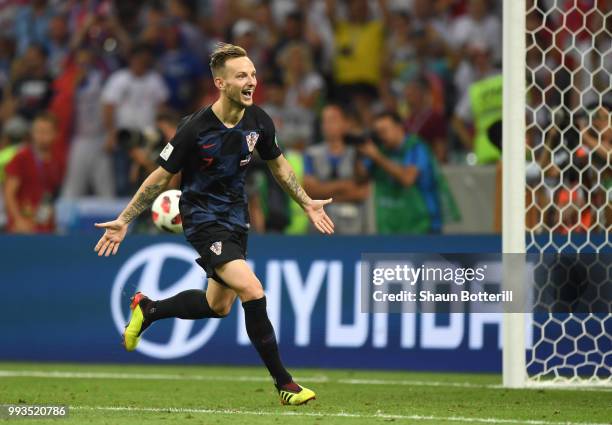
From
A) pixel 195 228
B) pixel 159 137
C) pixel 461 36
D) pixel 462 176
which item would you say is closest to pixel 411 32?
pixel 461 36

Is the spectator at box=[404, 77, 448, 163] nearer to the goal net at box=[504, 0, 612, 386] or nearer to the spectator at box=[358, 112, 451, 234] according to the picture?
the spectator at box=[358, 112, 451, 234]

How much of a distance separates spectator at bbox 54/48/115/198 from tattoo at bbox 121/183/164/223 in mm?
7637

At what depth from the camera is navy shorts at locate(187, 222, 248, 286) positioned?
8219 mm

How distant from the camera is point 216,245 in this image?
824cm

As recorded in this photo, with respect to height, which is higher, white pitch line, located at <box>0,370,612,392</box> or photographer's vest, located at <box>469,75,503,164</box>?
photographer's vest, located at <box>469,75,503,164</box>

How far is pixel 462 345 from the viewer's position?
37.1 feet

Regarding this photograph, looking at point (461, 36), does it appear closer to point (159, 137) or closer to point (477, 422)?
point (159, 137)

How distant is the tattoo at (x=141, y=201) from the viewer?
827 cm

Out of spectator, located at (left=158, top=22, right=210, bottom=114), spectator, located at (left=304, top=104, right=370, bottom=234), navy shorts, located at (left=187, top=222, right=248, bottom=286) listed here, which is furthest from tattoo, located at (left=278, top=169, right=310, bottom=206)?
spectator, located at (left=158, top=22, right=210, bottom=114)

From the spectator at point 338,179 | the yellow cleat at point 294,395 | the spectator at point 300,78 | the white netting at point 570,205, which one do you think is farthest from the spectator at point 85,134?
the yellow cleat at point 294,395

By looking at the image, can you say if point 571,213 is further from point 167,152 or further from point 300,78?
point 300,78

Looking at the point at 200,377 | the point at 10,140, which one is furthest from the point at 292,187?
the point at 10,140

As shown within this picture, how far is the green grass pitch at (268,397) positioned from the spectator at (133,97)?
190 inches

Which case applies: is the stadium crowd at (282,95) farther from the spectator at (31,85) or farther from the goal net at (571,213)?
the goal net at (571,213)
